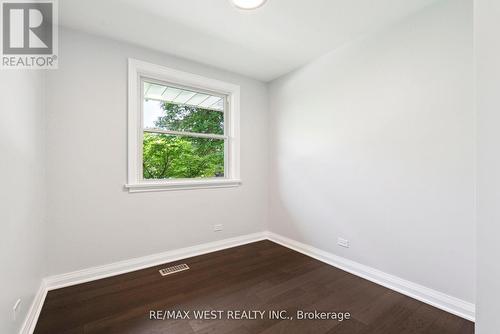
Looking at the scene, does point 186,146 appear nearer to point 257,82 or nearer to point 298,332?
point 257,82

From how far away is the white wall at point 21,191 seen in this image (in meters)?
1.20

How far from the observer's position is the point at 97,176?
2.32 meters

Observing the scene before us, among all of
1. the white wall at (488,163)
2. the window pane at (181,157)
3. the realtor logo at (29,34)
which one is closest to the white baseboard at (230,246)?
the window pane at (181,157)

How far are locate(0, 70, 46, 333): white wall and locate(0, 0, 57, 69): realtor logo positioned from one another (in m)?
0.10

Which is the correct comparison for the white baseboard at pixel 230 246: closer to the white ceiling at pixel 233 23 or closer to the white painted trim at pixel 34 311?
the white painted trim at pixel 34 311

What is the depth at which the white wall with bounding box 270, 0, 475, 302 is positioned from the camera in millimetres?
1772

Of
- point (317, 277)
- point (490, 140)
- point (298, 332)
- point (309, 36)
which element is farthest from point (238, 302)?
point (309, 36)

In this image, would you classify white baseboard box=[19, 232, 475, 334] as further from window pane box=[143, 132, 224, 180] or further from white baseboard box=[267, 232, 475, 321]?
window pane box=[143, 132, 224, 180]

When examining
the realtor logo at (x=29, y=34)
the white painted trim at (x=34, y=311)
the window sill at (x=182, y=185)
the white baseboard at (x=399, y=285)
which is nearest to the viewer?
the realtor logo at (x=29, y=34)

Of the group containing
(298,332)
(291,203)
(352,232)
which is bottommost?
(298,332)

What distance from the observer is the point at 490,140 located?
85cm

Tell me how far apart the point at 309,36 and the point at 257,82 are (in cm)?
127

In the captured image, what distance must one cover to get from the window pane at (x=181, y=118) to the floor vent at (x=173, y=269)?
5.51ft

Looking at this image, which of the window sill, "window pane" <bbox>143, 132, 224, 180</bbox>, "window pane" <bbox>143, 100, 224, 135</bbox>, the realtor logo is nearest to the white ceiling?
the realtor logo
